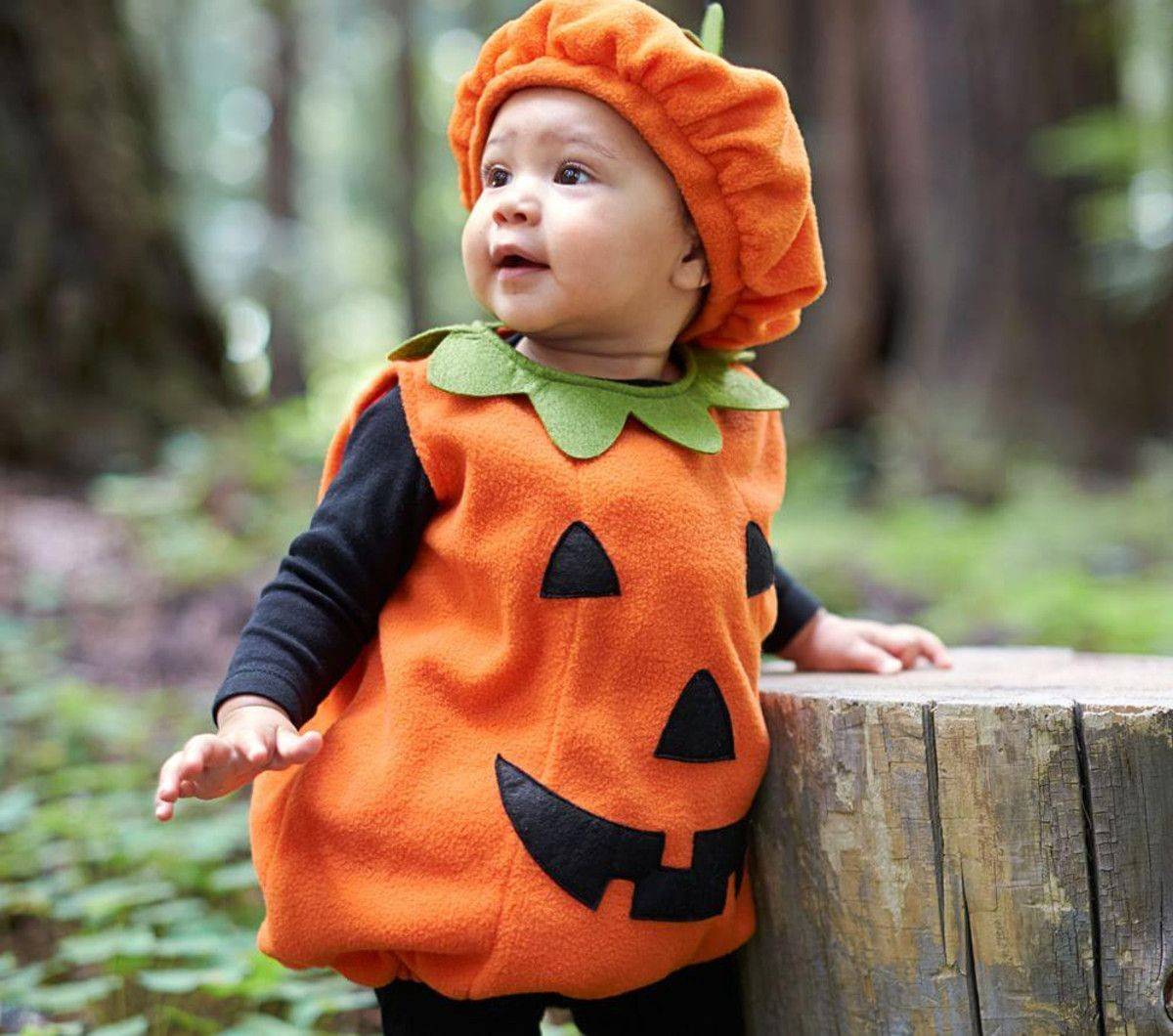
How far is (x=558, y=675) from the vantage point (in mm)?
1521

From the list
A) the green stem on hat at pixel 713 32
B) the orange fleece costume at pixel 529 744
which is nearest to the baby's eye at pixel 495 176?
the orange fleece costume at pixel 529 744

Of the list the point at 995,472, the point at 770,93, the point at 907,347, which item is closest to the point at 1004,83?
the point at 907,347

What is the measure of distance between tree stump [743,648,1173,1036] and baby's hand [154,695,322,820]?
0.68 m

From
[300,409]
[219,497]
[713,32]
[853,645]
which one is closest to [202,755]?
[853,645]

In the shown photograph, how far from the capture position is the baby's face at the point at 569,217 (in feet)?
5.13

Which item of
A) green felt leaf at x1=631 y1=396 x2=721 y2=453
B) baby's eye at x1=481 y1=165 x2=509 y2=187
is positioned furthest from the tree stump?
baby's eye at x1=481 y1=165 x2=509 y2=187

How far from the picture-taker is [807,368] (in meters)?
8.82

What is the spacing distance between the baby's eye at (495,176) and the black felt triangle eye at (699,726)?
707 mm

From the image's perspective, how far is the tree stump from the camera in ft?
4.79

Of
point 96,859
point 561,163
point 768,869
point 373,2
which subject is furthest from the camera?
point 373,2

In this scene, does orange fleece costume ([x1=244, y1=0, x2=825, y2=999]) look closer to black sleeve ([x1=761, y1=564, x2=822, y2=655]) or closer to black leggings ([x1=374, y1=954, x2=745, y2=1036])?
black leggings ([x1=374, y1=954, x2=745, y2=1036])

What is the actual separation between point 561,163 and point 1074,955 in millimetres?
1167

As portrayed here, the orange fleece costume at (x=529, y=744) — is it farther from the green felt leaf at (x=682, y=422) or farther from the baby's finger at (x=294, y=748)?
the baby's finger at (x=294, y=748)

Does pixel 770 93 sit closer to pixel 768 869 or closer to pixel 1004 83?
pixel 768 869
